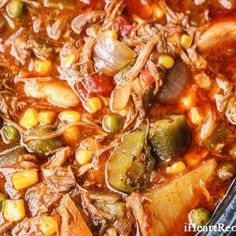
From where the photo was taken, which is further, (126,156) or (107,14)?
(107,14)

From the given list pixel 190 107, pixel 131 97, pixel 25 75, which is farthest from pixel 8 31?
pixel 190 107

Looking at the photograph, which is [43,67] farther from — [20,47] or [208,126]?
[208,126]

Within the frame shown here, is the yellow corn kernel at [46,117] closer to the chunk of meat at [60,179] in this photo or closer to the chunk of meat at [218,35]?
the chunk of meat at [60,179]

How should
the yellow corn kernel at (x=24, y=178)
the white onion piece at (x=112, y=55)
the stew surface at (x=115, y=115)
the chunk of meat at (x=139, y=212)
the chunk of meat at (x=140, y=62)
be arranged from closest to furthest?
the chunk of meat at (x=139, y=212), the stew surface at (x=115, y=115), the yellow corn kernel at (x=24, y=178), the chunk of meat at (x=140, y=62), the white onion piece at (x=112, y=55)

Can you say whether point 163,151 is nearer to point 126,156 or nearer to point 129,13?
point 126,156

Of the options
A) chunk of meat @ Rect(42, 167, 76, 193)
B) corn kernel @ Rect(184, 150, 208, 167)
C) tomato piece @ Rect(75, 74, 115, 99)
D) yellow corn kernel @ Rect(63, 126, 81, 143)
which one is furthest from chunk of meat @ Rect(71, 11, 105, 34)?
corn kernel @ Rect(184, 150, 208, 167)

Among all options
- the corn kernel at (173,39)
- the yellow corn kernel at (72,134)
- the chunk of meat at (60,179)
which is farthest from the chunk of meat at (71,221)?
the corn kernel at (173,39)

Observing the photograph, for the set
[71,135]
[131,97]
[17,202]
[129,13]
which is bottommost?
[17,202]
